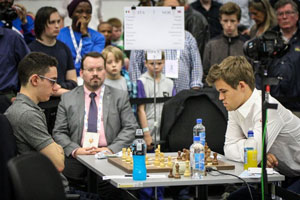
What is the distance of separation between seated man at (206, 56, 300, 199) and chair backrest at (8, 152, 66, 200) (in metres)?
2.10

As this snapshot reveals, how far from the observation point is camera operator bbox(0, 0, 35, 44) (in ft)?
22.0

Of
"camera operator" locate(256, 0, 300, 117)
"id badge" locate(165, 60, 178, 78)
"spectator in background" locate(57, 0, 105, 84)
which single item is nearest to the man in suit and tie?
"id badge" locate(165, 60, 178, 78)

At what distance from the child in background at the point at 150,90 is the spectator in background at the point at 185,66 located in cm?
19

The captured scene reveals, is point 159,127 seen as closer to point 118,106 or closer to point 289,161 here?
point 118,106

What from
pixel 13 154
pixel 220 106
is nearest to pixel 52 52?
pixel 220 106

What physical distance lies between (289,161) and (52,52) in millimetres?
3158

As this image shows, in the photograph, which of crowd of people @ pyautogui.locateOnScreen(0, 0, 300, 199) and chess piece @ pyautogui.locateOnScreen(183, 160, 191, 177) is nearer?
chess piece @ pyautogui.locateOnScreen(183, 160, 191, 177)

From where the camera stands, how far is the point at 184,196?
6.69 m

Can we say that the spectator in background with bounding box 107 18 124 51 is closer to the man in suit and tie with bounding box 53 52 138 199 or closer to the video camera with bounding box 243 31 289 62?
the man in suit and tie with bounding box 53 52 138 199

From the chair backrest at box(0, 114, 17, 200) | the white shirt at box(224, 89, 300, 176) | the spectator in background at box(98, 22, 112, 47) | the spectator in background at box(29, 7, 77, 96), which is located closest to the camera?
the chair backrest at box(0, 114, 17, 200)

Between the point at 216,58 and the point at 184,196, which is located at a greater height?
the point at 216,58

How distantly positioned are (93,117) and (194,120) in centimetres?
107

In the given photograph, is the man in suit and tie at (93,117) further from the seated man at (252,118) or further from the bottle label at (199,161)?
the bottle label at (199,161)

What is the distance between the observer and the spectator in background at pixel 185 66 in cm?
717
